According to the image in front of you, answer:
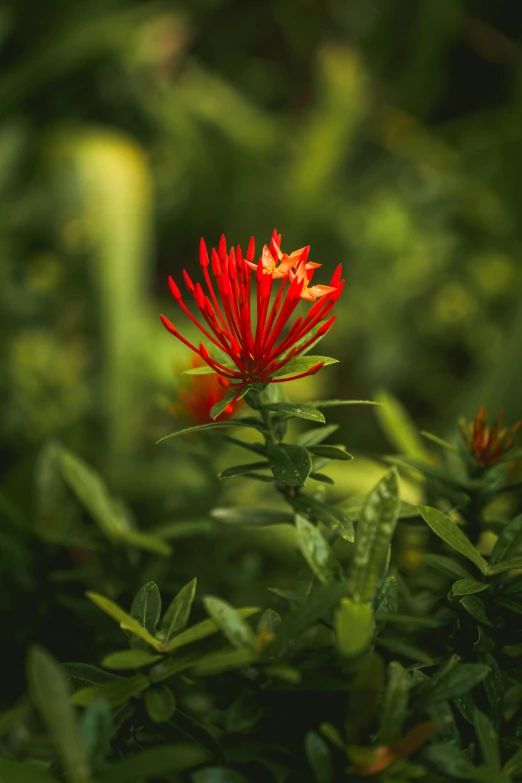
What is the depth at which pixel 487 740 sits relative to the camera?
22 cm

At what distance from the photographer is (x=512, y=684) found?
0.28 m

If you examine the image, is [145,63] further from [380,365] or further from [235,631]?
[235,631]

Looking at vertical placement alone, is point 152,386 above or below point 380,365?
below

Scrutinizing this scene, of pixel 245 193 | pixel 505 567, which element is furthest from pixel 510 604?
pixel 245 193

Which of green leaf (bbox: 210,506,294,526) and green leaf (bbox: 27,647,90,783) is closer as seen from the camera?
green leaf (bbox: 27,647,90,783)

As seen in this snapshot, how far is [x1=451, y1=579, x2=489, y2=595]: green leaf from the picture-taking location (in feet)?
0.80

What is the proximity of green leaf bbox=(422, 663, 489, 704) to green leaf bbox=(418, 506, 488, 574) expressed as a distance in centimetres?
4

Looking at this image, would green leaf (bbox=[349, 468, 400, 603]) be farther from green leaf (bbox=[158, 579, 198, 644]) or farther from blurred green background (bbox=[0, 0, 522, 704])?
blurred green background (bbox=[0, 0, 522, 704])

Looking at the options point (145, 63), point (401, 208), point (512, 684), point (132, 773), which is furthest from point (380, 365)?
point (132, 773)

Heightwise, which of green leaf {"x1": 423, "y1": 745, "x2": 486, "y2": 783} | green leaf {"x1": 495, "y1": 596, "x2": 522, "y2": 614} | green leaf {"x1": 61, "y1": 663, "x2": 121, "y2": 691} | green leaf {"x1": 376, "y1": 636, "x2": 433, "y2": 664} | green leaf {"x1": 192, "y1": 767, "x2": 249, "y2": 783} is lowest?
green leaf {"x1": 61, "y1": 663, "x2": 121, "y2": 691}

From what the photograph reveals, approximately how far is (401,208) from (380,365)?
1.22ft

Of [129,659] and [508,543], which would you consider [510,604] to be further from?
[129,659]

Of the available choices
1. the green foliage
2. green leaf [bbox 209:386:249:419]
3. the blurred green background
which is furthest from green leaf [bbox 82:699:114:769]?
the blurred green background

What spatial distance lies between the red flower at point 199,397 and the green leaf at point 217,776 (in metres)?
0.17
